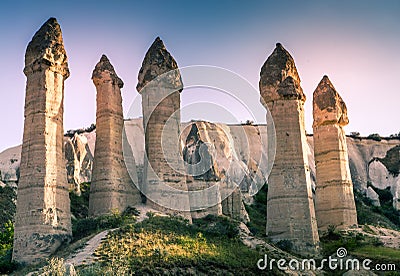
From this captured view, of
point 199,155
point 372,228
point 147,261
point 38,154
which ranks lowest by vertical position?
point 147,261

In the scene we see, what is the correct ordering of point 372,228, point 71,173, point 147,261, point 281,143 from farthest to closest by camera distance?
point 71,173 → point 372,228 → point 281,143 → point 147,261

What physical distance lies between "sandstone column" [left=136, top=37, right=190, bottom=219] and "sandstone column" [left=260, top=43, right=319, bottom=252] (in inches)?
191

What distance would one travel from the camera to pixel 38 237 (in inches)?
1076

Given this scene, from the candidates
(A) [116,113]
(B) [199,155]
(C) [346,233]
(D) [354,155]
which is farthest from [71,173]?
(D) [354,155]

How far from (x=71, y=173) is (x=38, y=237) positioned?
18.4m

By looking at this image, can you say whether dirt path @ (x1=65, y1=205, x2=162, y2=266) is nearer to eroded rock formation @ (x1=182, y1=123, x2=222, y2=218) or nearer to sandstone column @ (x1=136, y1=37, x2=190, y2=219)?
sandstone column @ (x1=136, y1=37, x2=190, y2=219)

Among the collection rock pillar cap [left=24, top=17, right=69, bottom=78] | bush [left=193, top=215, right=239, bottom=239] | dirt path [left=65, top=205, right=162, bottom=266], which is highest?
rock pillar cap [left=24, top=17, right=69, bottom=78]

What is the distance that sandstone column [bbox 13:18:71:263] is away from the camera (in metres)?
27.4

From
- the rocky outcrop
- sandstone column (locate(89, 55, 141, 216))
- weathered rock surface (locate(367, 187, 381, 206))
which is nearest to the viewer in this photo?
sandstone column (locate(89, 55, 141, 216))

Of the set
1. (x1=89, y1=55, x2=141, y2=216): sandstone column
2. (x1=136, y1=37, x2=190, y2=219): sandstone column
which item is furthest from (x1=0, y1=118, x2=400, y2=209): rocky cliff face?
(x1=136, y1=37, x2=190, y2=219): sandstone column

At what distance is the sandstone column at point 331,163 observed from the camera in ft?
125

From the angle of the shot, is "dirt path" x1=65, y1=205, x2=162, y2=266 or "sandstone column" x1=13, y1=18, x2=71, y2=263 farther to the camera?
"sandstone column" x1=13, y1=18, x2=71, y2=263

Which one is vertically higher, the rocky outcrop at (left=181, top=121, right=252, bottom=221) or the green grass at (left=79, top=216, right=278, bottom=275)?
the rocky outcrop at (left=181, top=121, right=252, bottom=221)

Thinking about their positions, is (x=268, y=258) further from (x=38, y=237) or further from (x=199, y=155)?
(x=199, y=155)
